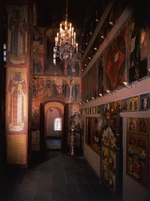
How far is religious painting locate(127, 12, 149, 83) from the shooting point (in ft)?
13.9

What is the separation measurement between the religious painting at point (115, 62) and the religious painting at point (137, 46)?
0.52 metres

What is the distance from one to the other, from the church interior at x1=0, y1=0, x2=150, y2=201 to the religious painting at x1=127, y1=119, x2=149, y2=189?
2 centimetres

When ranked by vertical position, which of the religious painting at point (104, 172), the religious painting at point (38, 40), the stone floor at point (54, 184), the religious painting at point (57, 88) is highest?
the religious painting at point (38, 40)

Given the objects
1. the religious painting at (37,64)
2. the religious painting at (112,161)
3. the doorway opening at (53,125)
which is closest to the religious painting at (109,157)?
the religious painting at (112,161)

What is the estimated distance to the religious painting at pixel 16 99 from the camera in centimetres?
890

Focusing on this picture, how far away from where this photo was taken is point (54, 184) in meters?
6.98

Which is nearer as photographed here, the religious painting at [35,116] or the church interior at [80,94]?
the church interior at [80,94]

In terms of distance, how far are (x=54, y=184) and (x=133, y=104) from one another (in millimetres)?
4394

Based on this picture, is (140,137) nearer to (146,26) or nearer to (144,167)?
(144,167)

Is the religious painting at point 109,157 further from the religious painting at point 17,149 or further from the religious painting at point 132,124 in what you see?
the religious painting at point 17,149

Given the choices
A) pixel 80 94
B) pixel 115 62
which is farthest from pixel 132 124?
pixel 80 94

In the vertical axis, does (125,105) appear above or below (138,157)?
above

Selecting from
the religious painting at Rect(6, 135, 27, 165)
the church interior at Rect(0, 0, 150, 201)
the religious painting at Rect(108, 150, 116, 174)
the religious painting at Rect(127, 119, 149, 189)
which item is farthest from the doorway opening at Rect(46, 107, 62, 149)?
the religious painting at Rect(127, 119, 149, 189)

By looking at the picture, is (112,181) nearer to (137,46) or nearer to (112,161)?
(112,161)
